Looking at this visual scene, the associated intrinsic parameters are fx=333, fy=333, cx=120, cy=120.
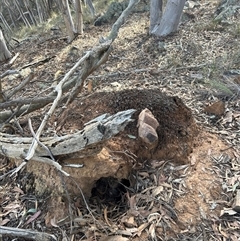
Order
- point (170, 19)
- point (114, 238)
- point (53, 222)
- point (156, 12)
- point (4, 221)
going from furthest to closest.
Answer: point (156, 12)
point (170, 19)
point (4, 221)
point (53, 222)
point (114, 238)

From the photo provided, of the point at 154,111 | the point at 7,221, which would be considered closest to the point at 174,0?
the point at 154,111

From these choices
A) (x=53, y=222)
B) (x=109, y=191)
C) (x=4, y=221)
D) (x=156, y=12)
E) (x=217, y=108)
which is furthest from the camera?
(x=156, y=12)

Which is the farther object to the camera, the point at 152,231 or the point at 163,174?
the point at 163,174

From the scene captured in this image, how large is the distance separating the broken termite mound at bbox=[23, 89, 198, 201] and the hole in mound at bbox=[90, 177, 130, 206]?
0.08 metres

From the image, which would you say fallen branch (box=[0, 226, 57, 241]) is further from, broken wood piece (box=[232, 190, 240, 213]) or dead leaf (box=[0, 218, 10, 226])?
broken wood piece (box=[232, 190, 240, 213])

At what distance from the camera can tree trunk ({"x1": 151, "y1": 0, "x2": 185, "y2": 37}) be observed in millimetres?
4457

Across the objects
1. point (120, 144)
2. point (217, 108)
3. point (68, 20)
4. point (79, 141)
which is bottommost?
point (217, 108)

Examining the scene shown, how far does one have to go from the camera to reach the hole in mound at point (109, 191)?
2.37m

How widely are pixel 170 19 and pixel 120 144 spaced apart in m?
2.82

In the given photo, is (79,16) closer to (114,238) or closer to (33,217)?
(33,217)

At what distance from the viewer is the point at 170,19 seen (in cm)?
461

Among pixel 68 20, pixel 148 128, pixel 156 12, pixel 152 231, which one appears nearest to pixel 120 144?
pixel 148 128

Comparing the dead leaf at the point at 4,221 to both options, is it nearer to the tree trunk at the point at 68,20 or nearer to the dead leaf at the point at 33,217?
the dead leaf at the point at 33,217

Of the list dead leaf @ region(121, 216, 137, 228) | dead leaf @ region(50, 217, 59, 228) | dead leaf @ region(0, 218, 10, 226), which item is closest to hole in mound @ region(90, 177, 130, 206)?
dead leaf @ region(121, 216, 137, 228)
